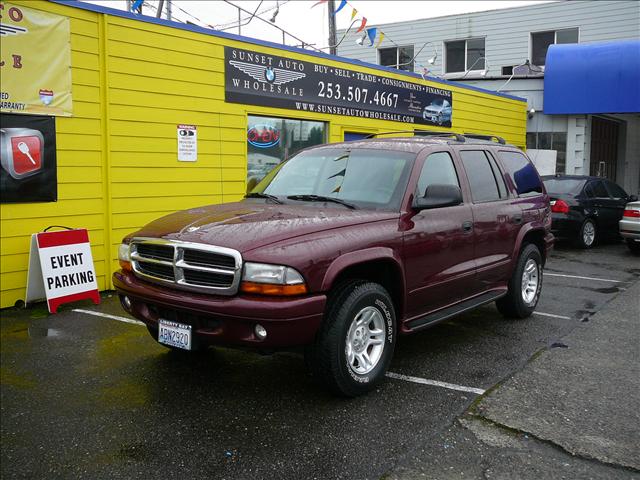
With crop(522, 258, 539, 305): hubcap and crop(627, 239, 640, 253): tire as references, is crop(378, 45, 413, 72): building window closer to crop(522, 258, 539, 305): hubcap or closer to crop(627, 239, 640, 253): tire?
crop(627, 239, 640, 253): tire

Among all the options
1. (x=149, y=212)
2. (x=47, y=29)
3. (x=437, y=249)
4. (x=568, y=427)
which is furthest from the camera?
(x=149, y=212)

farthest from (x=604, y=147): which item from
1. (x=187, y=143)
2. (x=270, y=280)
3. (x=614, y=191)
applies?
(x=270, y=280)

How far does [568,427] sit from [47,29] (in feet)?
22.1

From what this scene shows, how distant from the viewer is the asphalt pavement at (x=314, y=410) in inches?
129

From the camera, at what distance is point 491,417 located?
385 cm

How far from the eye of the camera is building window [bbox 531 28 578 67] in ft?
71.4

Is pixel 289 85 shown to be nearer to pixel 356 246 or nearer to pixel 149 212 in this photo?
pixel 149 212

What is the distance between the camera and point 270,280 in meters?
3.63

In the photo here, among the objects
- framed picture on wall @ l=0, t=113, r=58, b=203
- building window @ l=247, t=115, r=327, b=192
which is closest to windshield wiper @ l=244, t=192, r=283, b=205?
framed picture on wall @ l=0, t=113, r=58, b=203

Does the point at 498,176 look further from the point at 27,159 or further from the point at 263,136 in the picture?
the point at 27,159

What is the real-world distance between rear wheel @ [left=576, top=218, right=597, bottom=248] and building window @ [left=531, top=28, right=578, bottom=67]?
1208cm

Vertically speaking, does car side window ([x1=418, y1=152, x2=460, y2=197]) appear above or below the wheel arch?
above

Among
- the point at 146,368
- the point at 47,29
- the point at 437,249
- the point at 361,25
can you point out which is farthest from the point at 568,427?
the point at 361,25

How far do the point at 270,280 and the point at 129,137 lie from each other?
5.05 m
